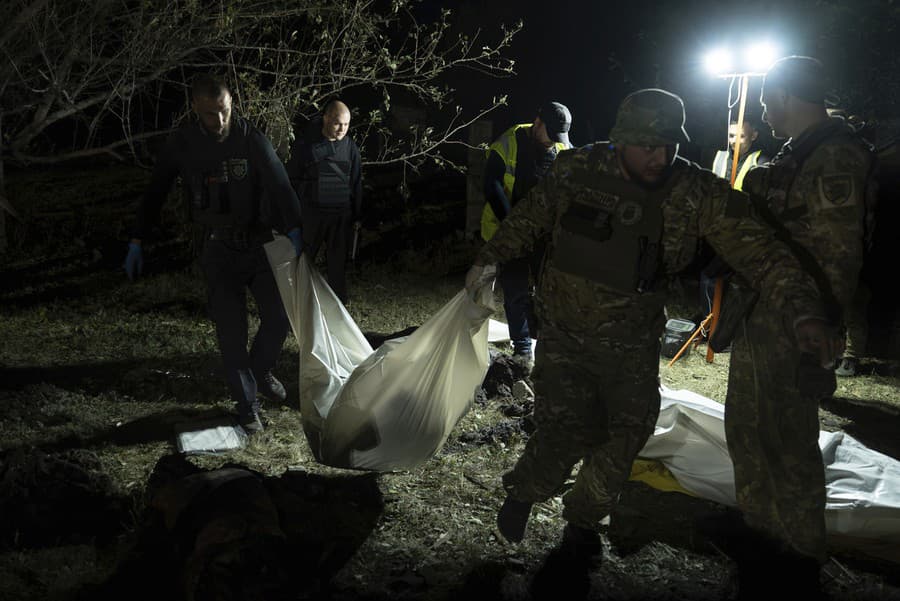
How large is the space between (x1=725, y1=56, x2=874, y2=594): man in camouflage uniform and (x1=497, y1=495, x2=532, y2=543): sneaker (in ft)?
2.73

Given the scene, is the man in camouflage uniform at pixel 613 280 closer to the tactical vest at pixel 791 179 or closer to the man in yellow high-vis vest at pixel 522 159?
the tactical vest at pixel 791 179

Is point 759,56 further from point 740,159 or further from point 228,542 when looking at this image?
point 228,542

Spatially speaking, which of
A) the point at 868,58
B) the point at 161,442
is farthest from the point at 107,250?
the point at 868,58

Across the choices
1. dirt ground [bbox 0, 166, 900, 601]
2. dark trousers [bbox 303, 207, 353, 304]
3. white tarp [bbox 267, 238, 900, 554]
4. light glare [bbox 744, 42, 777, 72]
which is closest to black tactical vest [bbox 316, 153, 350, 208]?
dark trousers [bbox 303, 207, 353, 304]

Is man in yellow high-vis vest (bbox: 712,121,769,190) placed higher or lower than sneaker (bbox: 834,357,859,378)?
higher

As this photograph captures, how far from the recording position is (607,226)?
2568 mm

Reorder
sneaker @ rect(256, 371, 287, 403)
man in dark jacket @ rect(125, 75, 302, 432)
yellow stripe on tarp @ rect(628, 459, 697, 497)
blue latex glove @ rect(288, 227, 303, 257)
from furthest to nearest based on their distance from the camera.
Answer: sneaker @ rect(256, 371, 287, 403), blue latex glove @ rect(288, 227, 303, 257), man in dark jacket @ rect(125, 75, 302, 432), yellow stripe on tarp @ rect(628, 459, 697, 497)

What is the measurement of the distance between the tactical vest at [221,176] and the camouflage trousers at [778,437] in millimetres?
2333

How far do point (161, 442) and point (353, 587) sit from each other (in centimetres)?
165

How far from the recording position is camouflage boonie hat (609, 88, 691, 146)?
2490 mm

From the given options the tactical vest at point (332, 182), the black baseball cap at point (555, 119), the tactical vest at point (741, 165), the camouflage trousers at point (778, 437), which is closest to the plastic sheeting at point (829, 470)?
the camouflage trousers at point (778, 437)

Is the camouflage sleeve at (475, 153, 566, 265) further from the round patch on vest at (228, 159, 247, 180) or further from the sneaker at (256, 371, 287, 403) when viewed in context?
the sneaker at (256, 371, 287, 403)

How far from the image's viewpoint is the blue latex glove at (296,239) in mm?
3754

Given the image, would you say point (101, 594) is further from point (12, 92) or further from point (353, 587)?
point (12, 92)
